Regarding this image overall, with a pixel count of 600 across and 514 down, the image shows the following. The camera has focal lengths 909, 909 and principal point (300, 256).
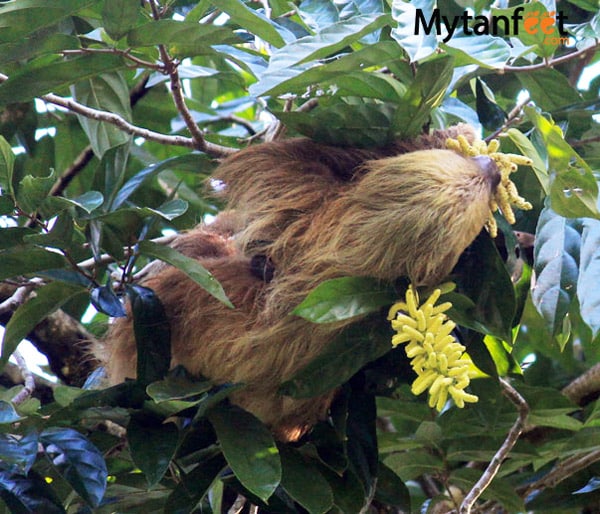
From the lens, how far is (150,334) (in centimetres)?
175

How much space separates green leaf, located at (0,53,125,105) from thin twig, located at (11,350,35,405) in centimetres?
62

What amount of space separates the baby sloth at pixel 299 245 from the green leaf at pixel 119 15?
0.34 metres

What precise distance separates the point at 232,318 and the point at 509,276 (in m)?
0.56

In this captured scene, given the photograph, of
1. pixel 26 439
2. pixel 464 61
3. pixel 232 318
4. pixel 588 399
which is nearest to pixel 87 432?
pixel 26 439

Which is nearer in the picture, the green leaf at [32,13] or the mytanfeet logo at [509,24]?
the mytanfeet logo at [509,24]

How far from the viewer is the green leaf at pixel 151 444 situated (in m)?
1.57

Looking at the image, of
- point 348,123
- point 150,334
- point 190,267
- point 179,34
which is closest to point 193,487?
point 150,334

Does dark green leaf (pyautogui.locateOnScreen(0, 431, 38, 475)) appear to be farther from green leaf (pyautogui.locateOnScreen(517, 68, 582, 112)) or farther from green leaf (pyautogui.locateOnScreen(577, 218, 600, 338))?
green leaf (pyautogui.locateOnScreen(517, 68, 582, 112))

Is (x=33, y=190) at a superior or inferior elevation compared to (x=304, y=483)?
superior

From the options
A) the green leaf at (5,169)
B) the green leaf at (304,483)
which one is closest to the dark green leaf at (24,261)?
the green leaf at (5,169)

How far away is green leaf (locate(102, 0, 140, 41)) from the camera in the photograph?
5.65 feet

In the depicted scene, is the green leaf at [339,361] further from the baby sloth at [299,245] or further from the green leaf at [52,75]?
the green leaf at [52,75]

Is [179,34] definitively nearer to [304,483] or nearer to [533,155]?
[533,155]

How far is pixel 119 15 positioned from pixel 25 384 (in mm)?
930
